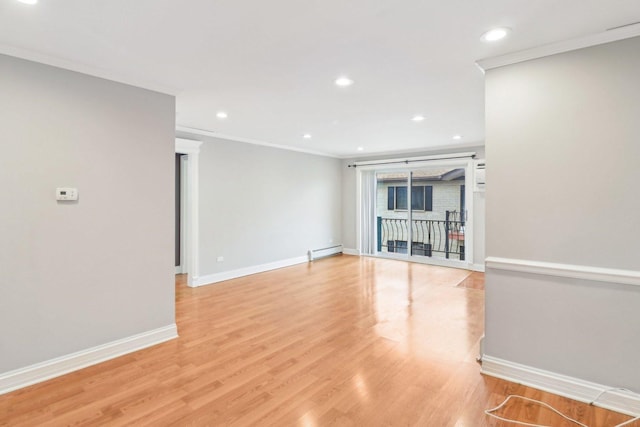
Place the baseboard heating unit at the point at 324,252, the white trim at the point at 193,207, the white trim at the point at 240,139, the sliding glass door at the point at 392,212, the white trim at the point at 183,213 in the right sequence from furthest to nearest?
the sliding glass door at the point at 392,212
the baseboard heating unit at the point at 324,252
the white trim at the point at 183,213
the white trim at the point at 193,207
the white trim at the point at 240,139

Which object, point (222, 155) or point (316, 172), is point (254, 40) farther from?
point (316, 172)

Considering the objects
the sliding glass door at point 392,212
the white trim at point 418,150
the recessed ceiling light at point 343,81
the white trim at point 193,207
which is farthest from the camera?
the sliding glass door at point 392,212

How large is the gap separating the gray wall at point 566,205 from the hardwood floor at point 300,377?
1.23 ft

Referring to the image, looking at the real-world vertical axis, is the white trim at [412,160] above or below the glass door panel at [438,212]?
above

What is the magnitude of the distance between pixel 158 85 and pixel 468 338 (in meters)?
3.85

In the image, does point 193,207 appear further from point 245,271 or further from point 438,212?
point 438,212

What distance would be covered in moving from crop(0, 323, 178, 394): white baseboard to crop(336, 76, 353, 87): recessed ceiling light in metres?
2.86

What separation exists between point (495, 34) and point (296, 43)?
1302mm

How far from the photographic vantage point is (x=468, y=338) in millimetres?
3293

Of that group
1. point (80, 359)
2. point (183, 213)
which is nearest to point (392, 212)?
point (183, 213)

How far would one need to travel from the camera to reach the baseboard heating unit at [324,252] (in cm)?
747

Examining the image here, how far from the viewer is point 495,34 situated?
214 cm

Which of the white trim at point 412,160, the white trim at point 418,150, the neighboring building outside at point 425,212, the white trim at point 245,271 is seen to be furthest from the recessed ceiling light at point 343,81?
the neighboring building outside at point 425,212

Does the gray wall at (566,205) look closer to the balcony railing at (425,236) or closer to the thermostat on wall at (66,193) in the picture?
the thermostat on wall at (66,193)
